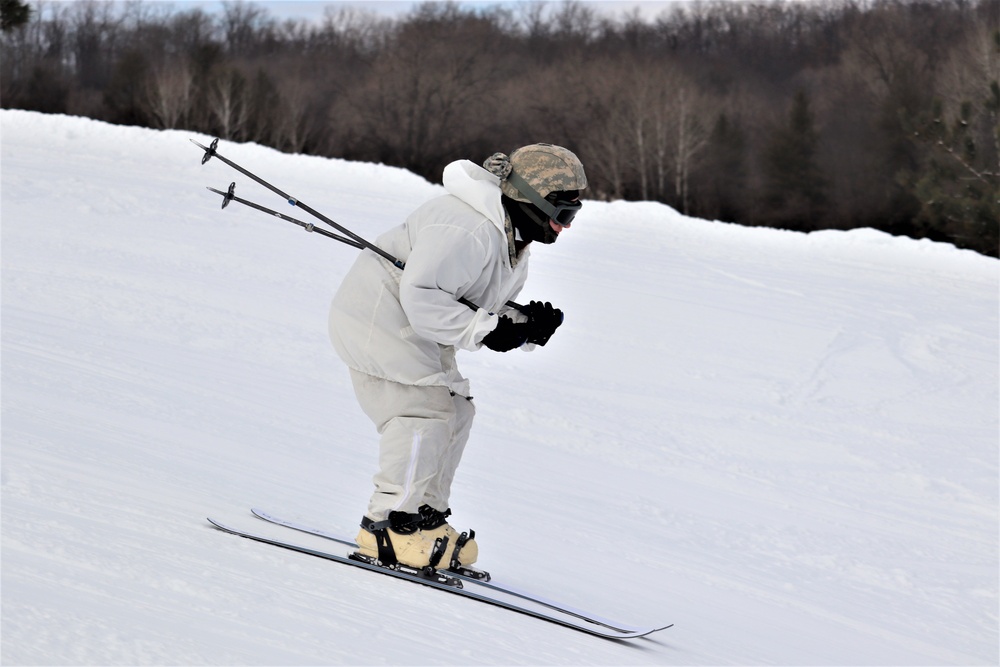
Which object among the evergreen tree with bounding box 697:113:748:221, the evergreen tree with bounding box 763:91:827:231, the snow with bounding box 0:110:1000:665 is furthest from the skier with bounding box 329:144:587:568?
the evergreen tree with bounding box 763:91:827:231

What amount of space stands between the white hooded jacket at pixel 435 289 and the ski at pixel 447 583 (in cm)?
66

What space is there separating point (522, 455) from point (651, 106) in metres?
38.2

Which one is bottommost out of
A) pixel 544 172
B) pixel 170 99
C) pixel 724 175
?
pixel 544 172

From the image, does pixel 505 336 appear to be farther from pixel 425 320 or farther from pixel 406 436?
pixel 406 436

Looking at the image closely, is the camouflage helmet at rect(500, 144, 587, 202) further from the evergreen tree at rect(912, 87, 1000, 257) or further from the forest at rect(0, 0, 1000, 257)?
the forest at rect(0, 0, 1000, 257)

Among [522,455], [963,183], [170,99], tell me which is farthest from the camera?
[170,99]

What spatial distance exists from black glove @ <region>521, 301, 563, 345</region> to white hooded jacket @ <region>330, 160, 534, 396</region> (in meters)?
0.14

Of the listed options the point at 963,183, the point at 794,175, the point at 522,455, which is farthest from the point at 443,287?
the point at 794,175

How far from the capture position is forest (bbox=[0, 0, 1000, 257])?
127ft

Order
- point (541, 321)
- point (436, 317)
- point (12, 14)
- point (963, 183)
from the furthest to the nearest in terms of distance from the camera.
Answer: point (963, 183), point (12, 14), point (541, 321), point (436, 317)

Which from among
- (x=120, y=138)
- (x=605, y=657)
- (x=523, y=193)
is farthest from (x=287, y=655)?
(x=120, y=138)

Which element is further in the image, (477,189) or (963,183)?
(963,183)

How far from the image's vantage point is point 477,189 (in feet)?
11.1

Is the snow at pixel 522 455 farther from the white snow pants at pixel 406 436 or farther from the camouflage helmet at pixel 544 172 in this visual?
the camouflage helmet at pixel 544 172
